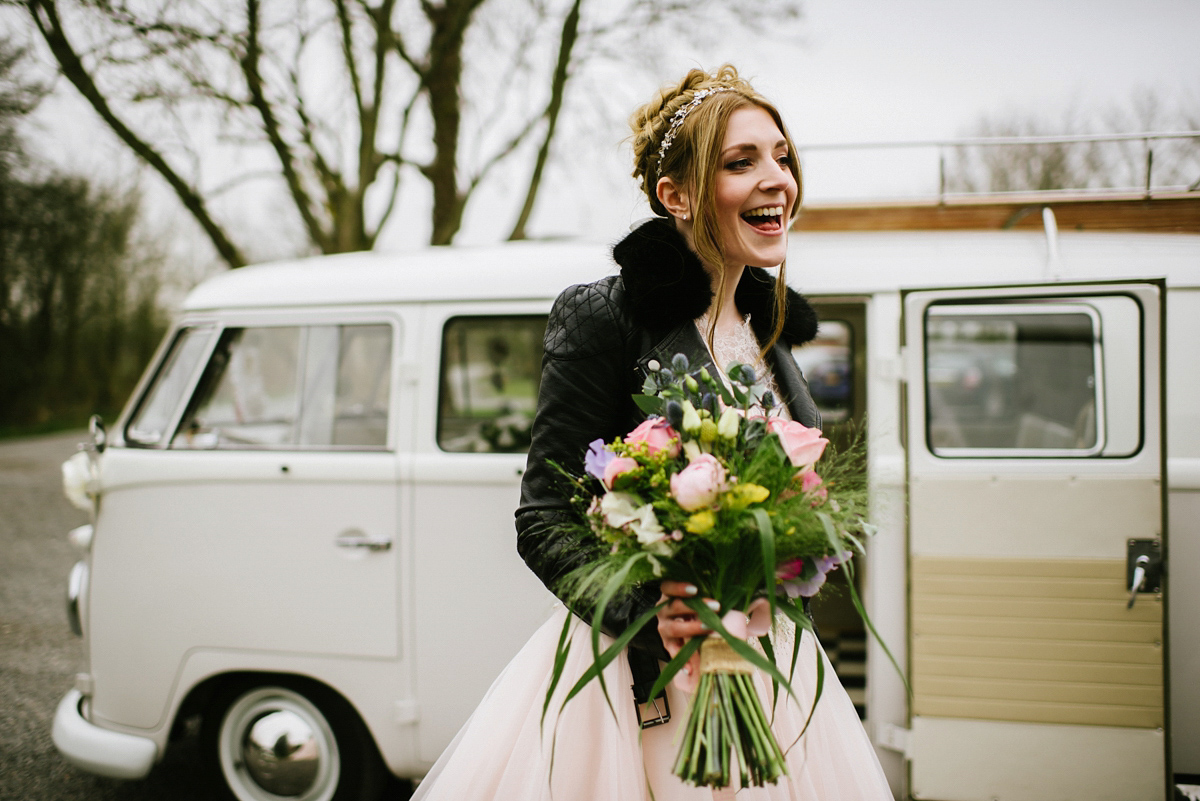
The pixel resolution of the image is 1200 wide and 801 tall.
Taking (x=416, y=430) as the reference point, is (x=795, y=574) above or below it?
below

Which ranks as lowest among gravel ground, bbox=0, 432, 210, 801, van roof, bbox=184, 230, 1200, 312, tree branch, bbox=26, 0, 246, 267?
gravel ground, bbox=0, 432, 210, 801

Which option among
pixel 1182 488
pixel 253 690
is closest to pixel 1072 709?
pixel 1182 488

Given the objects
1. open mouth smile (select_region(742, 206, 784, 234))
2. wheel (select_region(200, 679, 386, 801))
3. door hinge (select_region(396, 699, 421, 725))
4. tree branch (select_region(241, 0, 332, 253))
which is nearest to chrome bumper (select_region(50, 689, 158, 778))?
wheel (select_region(200, 679, 386, 801))

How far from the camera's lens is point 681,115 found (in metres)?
1.42

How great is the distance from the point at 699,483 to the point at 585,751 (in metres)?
0.64

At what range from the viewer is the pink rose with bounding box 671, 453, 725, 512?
3.37ft

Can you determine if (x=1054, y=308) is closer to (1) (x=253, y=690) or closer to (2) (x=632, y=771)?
(2) (x=632, y=771)

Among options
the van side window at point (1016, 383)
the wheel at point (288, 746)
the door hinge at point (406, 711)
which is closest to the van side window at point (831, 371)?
the van side window at point (1016, 383)

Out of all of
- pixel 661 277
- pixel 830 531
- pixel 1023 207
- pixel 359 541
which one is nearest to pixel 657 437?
pixel 830 531

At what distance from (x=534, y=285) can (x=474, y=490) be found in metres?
0.79

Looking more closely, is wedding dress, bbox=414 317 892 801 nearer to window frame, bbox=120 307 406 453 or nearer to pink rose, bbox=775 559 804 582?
pink rose, bbox=775 559 804 582

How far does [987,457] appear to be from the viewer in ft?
7.95

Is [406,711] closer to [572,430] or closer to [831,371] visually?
[572,430]

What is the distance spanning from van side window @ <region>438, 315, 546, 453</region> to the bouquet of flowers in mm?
2403
